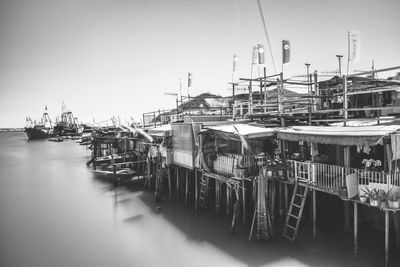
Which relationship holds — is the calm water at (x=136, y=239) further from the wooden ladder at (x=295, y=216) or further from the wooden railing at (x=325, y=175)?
the wooden railing at (x=325, y=175)

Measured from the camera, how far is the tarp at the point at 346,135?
885 cm

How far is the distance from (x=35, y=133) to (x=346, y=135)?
126281mm

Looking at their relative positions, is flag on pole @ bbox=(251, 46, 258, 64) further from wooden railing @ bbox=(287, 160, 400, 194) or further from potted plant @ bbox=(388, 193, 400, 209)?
potted plant @ bbox=(388, 193, 400, 209)

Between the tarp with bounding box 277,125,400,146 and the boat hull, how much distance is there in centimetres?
12108

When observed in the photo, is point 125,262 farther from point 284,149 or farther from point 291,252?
point 284,149

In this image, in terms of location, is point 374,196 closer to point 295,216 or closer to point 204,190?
point 295,216

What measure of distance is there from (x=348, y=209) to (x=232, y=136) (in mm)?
6153

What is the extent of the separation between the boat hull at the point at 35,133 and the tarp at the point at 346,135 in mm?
121079

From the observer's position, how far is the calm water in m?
11.2

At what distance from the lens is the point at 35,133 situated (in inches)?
4454

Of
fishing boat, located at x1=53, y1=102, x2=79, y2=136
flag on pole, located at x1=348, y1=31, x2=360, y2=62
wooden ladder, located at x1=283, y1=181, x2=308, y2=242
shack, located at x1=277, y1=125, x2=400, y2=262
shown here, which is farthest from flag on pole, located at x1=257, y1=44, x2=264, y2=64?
fishing boat, located at x1=53, y1=102, x2=79, y2=136

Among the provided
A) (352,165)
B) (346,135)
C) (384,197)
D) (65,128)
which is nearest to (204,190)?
(352,165)

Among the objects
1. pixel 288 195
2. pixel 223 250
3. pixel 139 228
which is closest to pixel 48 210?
pixel 139 228

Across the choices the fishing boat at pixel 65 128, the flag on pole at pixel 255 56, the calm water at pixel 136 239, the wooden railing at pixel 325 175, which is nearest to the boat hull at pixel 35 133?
the fishing boat at pixel 65 128
